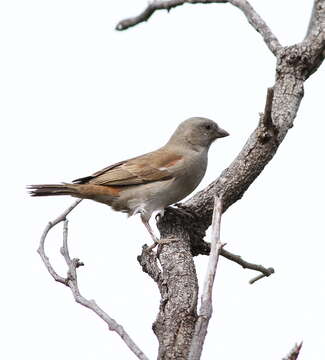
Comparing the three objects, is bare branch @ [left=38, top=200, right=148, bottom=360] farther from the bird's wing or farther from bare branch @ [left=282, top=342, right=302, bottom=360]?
the bird's wing

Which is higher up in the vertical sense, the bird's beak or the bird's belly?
the bird's beak

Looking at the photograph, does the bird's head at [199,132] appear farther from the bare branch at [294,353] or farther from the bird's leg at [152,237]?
the bare branch at [294,353]

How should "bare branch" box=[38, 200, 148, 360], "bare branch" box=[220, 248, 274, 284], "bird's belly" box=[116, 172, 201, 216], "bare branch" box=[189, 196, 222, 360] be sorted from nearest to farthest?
1. "bare branch" box=[189, 196, 222, 360]
2. "bare branch" box=[38, 200, 148, 360]
3. "bare branch" box=[220, 248, 274, 284]
4. "bird's belly" box=[116, 172, 201, 216]

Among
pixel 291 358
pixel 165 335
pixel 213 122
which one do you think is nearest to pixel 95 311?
pixel 165 335

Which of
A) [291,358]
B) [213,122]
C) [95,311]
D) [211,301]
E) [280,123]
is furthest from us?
[213,122]

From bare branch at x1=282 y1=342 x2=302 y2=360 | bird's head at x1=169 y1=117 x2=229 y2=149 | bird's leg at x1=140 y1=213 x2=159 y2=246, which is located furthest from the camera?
bird's head at x1=169 y1=117 x2=229 y2=149

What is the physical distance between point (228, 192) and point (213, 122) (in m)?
1.90

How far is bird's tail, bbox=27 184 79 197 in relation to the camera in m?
6.16

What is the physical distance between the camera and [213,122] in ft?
23.5

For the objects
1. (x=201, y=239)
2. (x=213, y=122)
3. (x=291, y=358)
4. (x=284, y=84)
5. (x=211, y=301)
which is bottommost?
(x=291, y=358)

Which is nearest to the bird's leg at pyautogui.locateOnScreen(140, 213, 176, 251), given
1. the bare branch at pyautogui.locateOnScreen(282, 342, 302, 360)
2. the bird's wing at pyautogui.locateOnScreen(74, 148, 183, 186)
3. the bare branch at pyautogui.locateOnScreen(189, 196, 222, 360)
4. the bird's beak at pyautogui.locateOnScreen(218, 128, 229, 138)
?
the bird's wing at pyautogui.locateOnScreen(74, 148, 183, 186)

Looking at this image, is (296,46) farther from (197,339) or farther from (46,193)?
(197,339)

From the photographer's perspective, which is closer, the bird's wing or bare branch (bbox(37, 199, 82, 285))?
bare branch (bbox(37, 199, 82, 285))

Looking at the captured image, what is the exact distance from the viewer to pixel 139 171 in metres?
6.67
